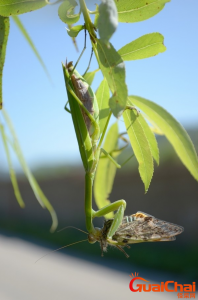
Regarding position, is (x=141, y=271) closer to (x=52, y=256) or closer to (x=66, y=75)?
(x=52, y=256)

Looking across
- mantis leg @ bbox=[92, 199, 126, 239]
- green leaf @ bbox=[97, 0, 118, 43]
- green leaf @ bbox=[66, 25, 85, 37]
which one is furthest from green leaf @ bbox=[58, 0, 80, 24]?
mantis leg @ bbox=[92, 199, 126, 239]

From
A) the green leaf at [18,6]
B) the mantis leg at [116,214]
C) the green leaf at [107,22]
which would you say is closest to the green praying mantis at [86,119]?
the mantis leg at [116,214]

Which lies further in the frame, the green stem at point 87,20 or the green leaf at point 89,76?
the green leaf at point 89,76

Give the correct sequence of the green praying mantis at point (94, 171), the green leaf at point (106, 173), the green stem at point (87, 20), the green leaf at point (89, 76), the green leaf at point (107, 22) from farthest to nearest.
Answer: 1. the green leaf at point (106, 173)
2. the green leaf at point (89, 76)
3. the green praying mantis at point (94, 171)
4. the green stem at point (87, 20)
5. the green leaf at point (107, 22)

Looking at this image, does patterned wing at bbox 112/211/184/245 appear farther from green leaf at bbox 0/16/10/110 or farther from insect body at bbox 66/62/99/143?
green leaf at bbox 0/16/10/110

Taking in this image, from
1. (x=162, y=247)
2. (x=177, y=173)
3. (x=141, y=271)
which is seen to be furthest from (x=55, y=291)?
(x=177, y=173)

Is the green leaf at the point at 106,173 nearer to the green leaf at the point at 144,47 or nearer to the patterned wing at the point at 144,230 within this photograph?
the patterned wing at the point at 144,230
